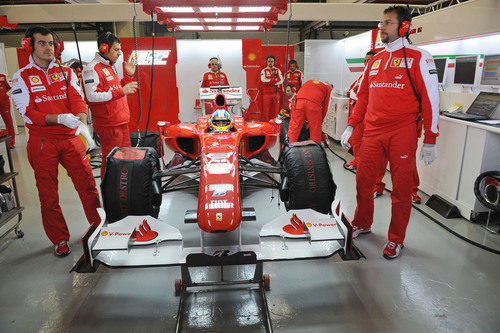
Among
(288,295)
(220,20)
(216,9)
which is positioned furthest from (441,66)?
(288,295)

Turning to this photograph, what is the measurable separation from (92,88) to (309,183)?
88.0 inches

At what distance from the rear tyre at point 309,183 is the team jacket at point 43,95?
5.74 feet

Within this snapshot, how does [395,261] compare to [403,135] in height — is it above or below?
below

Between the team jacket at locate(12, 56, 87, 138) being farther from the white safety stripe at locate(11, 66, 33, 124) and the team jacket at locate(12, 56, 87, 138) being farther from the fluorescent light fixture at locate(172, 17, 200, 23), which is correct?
the fluorescent light fixture at locate(172, 17, 200, 23)

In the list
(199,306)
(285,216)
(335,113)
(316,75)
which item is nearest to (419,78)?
(285,216)

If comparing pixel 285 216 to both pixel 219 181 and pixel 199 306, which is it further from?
pixel 199 306

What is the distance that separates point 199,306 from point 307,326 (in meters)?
0.69

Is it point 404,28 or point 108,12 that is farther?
point 108,12

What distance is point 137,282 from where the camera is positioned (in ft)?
8.39

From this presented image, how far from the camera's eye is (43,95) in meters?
2.69

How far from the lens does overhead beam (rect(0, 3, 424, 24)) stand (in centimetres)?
677

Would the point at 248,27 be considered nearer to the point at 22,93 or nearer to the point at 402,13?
the point at 402,13

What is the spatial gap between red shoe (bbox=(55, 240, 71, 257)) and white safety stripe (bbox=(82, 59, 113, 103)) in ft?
4.33

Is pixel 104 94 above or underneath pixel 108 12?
underneath
